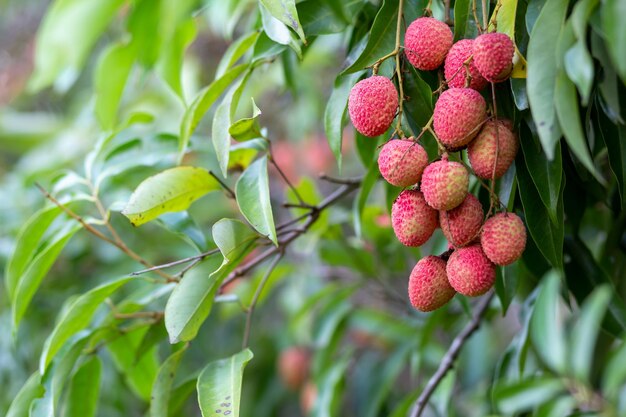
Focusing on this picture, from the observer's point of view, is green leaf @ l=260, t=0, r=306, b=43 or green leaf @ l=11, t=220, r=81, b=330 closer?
green leaf @ l=260, t=0, r=306, b=43

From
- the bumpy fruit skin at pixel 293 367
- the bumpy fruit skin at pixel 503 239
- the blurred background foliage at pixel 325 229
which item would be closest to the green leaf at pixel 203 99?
the blurred background foliage at pixel 325 229

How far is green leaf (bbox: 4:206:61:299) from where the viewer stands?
0.93m

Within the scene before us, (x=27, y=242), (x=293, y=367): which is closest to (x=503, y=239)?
(x=27, y=242)

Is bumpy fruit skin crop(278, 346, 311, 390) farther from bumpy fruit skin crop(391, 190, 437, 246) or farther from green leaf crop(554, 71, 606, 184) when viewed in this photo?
green leaf crop(554, 71, 606, 184)

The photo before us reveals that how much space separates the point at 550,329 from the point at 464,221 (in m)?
0.13

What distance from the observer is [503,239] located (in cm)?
60

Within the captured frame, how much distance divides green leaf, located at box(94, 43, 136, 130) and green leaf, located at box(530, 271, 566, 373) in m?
0.75

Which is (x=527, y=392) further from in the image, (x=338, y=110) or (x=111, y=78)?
(x=111, y=78)

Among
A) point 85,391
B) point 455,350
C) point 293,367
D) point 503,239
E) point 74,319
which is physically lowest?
point 293,367

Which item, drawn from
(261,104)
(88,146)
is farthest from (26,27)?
(88,146)

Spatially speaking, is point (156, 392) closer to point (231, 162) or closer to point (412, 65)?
point (231, 162)

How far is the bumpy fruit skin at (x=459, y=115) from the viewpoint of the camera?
59 cm

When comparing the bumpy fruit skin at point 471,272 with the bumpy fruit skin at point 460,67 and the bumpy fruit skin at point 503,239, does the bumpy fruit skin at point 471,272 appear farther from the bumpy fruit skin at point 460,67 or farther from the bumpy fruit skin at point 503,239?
the bumpy fruit skin at point 460,67

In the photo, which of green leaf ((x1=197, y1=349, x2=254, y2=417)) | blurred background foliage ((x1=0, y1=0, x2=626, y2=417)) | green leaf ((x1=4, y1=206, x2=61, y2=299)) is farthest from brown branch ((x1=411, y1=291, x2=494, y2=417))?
green leaf ((x1=4, y1=206, x2=61, y2=299))
